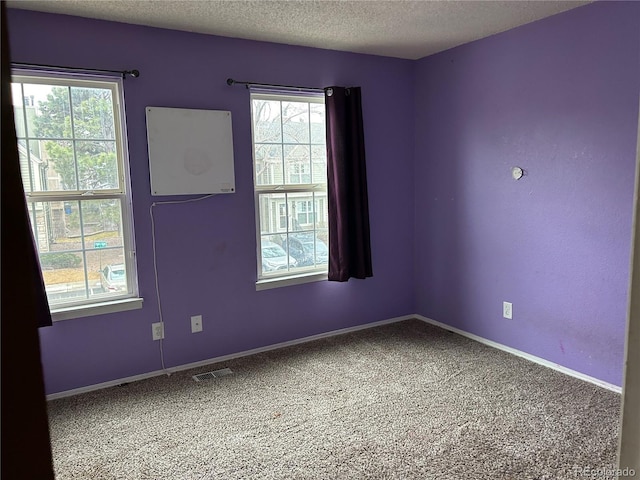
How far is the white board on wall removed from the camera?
3035 mm

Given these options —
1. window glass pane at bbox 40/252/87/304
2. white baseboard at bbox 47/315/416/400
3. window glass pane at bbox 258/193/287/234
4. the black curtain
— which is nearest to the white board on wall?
window glass pane at bbox 258/193/287/234

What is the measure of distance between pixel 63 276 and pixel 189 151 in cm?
109

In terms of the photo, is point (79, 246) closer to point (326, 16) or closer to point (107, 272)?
point (107, 272)

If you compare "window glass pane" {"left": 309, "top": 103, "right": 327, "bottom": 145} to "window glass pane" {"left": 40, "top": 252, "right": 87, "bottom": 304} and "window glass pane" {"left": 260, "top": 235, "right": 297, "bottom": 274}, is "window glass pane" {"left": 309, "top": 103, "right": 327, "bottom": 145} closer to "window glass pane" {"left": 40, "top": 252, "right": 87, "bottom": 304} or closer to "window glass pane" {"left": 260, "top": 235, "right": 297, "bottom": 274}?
"window glass pane" {"left": 260, "top": 235, "right": 297, "bottom": 274}

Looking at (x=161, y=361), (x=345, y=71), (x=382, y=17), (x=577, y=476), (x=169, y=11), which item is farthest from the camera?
(x=345, y=71)

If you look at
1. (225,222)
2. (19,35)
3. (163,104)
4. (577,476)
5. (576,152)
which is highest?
(19,35)

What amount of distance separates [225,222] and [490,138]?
6.51 feet

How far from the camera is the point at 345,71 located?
3709 mm

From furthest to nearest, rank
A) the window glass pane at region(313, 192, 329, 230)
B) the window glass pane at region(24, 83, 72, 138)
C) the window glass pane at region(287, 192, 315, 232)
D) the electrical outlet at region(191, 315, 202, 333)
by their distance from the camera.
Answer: the window glass pane at region(313, 192, 329, 230)
the window glass pane at region(287, 192, 315, 232)
the electrical outlet at region(191, 315, 202, 333)
the window glass pane at region(24, 83, 72, 138)

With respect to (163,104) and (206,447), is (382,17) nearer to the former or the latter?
(163,104)

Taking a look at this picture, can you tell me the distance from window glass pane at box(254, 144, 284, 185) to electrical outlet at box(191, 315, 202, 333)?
1042 millimetres

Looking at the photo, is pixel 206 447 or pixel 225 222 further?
pixel 225 222

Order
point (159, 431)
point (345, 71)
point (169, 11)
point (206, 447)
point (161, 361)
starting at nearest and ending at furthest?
point (206, 447)
point (159, 431)
point (169, 11)
point (161, 361)
point (345, 71)

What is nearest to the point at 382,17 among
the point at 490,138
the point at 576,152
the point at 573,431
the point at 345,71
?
the point at 345,71
